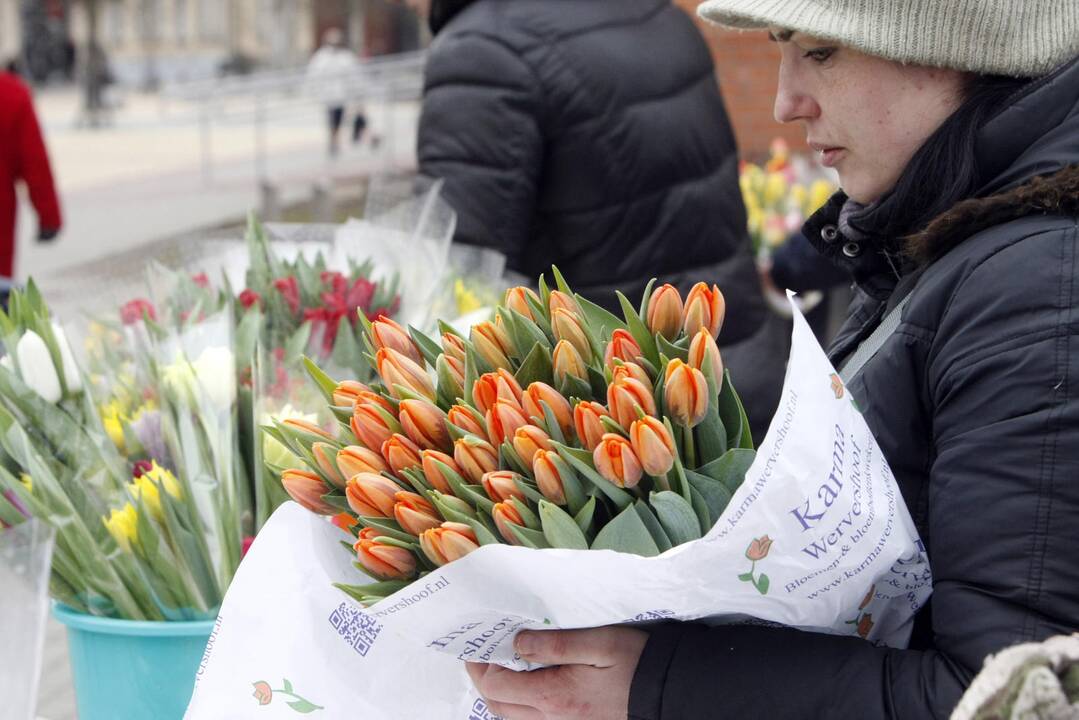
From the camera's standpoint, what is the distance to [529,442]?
114 centimetres

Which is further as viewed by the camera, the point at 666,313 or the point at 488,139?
the point at 488,139

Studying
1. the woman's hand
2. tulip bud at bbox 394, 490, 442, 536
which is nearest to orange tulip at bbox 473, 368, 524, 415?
tulip bud at bbox 394, 490, 442, 536

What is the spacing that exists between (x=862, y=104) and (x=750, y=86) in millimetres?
5401

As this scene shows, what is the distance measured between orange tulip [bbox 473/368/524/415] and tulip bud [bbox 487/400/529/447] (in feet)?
0.07

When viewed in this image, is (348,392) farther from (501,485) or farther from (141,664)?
(141,664)

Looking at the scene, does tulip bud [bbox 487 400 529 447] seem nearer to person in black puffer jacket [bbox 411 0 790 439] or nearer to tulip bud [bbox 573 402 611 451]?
tulip bud [bbox 573 402 611 451]

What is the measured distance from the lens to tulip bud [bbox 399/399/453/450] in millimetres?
1208

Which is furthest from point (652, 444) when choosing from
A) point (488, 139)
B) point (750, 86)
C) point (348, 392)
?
point (750, 86)

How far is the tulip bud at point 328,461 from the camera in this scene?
49.0 inches

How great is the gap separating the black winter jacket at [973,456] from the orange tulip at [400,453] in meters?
0.28

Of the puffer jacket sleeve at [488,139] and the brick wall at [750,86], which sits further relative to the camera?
the brick wall at [750,86]

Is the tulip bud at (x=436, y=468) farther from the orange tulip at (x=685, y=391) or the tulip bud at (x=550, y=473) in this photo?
the orange tulip at (x=685, y=391)

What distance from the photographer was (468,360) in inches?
49.4

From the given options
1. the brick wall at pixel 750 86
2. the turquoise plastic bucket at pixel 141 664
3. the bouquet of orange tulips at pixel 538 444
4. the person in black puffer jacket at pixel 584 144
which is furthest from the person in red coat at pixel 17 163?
the bouquet of orange tulips at pixel 538 444
